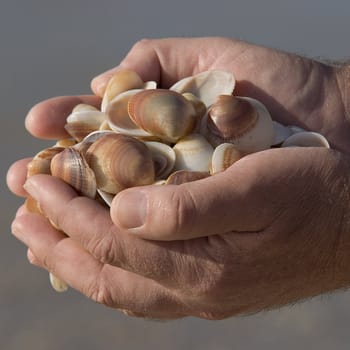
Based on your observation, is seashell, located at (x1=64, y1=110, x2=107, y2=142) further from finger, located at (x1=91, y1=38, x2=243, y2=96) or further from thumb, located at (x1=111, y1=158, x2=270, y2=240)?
thumb, located at (x1=111, y1=158, x2=270, y2=240)

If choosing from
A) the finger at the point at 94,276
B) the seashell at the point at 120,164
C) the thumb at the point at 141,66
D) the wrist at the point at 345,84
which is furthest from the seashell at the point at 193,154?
the wrist at the point at 345,84

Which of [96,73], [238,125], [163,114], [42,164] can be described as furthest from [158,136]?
[96,73]

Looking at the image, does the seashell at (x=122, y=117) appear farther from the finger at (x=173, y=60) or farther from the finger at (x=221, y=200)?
the finger at (x=221, y=200)

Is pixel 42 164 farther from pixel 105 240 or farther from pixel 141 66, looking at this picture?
pixel 141 66

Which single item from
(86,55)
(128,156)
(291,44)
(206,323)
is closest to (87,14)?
(86,55)

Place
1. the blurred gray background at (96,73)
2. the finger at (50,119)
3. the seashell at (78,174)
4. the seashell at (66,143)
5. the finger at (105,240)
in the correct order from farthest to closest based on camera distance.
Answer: the blurred gray background at (96,73) < the finger at (50,119) < the seashell at (66,143) < the seashell at (78,174) < the finger at (105,240)
